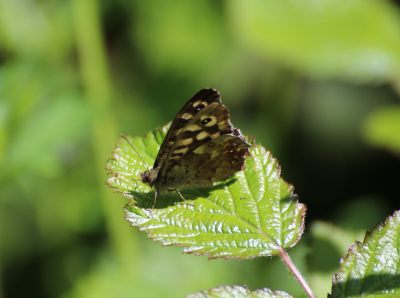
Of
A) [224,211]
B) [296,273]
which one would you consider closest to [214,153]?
[224,211]

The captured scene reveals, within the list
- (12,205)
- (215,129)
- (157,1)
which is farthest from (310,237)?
(157,1)

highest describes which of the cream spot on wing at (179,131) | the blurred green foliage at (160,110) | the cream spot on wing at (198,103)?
the cream spot on wing at (198,103)

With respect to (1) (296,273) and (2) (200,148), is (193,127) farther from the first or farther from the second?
(1) (296,273)

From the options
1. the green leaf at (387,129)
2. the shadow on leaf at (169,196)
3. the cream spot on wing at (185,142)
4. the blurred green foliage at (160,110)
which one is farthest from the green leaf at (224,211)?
the green leaf at (387,129)

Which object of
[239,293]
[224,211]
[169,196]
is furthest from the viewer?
[169,196]

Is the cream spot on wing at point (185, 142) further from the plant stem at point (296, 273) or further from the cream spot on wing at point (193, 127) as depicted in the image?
the plant stem at point (296, 273)

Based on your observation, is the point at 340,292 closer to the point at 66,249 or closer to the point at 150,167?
the point at 150,167
